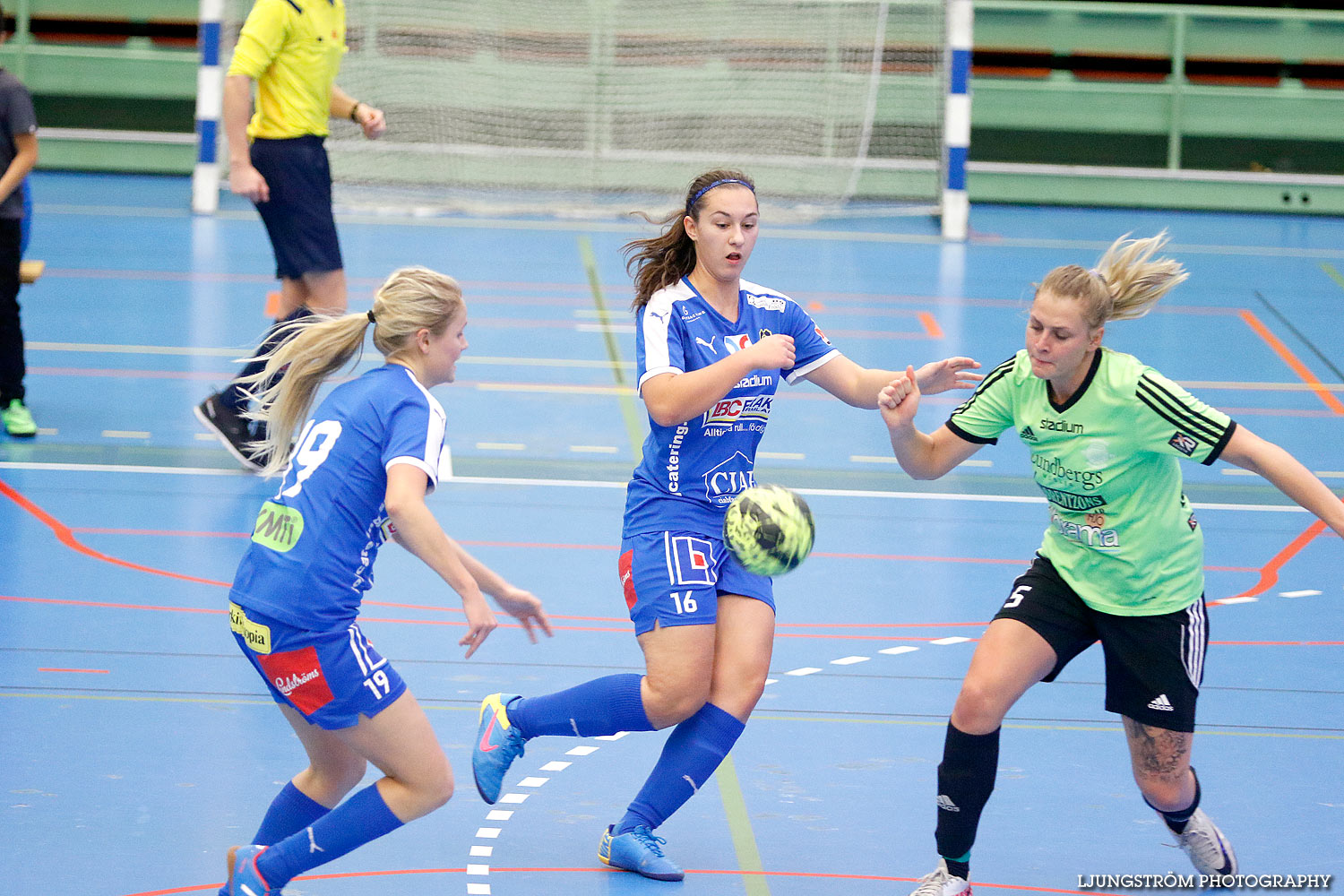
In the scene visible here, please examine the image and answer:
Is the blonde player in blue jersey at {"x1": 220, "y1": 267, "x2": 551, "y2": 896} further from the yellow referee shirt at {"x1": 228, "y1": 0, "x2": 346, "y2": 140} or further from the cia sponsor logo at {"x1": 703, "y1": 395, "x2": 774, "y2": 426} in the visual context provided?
the yellow referee shirt at {"x1": 228, "y1": 0, "x2": 346, "y2": 140}

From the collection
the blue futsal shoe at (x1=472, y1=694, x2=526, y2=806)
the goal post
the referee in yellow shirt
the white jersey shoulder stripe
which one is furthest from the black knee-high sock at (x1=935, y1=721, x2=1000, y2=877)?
the goal post

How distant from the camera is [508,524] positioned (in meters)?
6.86

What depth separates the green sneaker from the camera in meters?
7.68

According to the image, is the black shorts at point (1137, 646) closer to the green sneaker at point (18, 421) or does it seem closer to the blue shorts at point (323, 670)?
the blue shorts at point (323, 670)

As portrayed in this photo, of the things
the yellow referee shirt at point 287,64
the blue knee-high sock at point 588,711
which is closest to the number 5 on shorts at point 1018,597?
the blue knee-high sock at point 588,711

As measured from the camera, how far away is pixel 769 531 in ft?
12.6

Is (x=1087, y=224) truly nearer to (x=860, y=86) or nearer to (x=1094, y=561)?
(x=860, y=86)

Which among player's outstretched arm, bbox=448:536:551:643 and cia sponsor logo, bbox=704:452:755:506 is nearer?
player's outstretched arm, bbox=448:536:551:643

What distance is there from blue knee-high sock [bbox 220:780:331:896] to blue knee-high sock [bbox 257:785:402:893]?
0.52ft

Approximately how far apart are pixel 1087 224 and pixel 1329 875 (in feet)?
38.4

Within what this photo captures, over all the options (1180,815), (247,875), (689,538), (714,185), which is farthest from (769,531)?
(247,875)

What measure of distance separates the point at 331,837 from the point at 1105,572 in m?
1.92

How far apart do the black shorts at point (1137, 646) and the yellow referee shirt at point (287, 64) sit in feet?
16.2

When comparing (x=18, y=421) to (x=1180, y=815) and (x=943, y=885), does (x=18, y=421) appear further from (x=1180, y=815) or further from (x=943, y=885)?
(x=1180, y=815)
